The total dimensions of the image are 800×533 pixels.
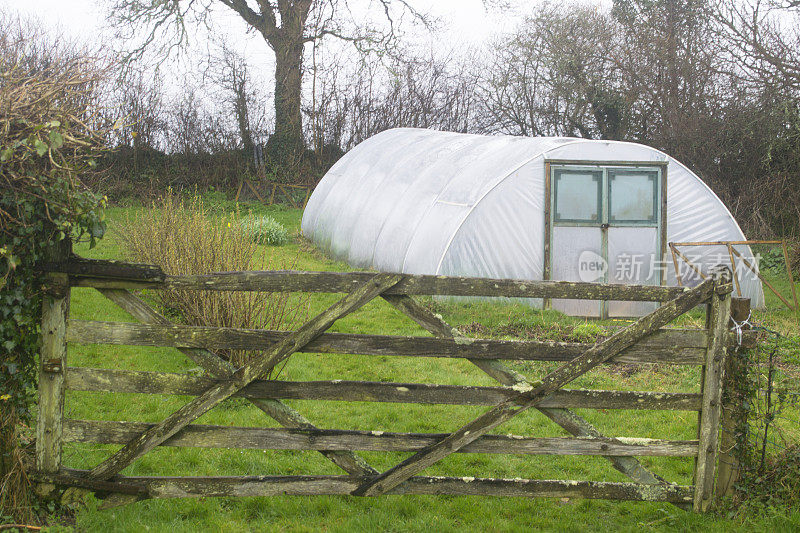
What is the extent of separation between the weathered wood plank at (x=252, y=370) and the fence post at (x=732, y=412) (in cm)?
207

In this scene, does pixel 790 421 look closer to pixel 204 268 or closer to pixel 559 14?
pixel 204 268

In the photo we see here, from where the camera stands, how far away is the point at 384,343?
3.97 m

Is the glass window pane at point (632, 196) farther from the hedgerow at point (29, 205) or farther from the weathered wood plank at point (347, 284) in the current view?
the hedgerow at point (29, 205)

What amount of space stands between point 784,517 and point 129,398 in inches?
209

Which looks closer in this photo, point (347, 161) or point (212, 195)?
point (347, 161)

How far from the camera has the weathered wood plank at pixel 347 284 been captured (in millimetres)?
3900

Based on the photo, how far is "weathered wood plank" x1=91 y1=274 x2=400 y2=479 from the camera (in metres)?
3.87

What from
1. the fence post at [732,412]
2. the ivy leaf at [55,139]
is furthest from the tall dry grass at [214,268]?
the fence post at [732,412]

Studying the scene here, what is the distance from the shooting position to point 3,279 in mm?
3625

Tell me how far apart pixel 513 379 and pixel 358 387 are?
90 cm

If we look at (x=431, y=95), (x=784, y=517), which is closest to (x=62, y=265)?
(x=784, y=517)

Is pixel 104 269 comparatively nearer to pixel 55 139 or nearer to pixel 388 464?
pixel 55 139

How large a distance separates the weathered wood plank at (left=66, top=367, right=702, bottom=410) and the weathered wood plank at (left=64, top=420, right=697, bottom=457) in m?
0.21

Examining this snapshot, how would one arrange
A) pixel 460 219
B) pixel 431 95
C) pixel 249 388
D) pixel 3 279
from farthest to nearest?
pixel 431 95
pixel 460 219
pixel 249 388
pixel 3 279
